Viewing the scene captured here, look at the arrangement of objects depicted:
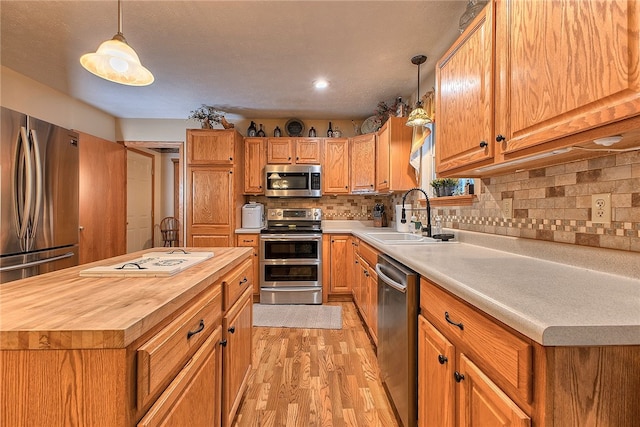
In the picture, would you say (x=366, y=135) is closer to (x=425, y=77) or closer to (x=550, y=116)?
(x=425, y=77)

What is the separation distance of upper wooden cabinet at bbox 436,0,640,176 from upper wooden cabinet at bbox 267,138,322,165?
2367mm

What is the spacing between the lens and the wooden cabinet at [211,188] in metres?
3.47

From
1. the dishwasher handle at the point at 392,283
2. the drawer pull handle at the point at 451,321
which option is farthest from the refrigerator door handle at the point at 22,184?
the drawer pull handle at the point at 451,321

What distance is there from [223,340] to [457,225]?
1754mm

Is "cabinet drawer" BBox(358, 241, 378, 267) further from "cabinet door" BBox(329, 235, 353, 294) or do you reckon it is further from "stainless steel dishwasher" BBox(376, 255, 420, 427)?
"cabinet door" BBox(329, 235, 353, 294)

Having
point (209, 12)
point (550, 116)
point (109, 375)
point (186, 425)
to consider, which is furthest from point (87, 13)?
point (550, 116)

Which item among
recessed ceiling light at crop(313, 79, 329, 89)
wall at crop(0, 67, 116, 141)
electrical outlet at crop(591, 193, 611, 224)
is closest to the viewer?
electrical outlet at crop(591, 193, 611, 224)

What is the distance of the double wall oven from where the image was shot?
338cm

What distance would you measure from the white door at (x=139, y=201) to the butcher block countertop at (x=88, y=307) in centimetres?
403

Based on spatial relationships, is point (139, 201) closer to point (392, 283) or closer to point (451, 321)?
point (392, 283)

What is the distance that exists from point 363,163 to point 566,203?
2.56m

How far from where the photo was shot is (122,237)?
3904mm

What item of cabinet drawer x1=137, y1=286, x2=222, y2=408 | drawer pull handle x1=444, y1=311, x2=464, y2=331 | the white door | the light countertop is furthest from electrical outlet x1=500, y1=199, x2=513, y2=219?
the white door

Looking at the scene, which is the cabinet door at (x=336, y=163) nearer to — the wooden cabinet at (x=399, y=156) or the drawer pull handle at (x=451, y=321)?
the wooden cabinet at (x=399, y=156)
